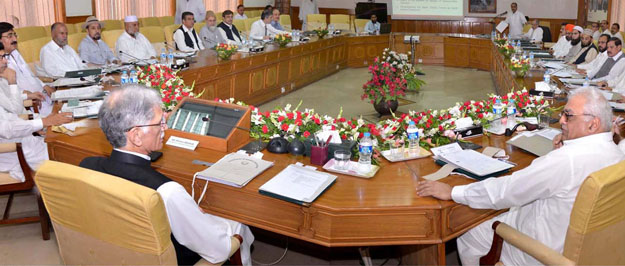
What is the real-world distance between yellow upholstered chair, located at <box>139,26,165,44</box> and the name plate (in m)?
4.77

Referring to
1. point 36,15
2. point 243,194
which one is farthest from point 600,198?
point 36,15

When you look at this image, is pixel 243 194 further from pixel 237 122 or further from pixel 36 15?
pixel 36 15

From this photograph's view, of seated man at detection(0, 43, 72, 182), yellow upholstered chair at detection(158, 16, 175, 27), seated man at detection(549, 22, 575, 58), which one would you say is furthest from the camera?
yellow upholstered chair at detection(158, 16, 175, 27)

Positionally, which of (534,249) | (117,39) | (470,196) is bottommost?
(534,249)

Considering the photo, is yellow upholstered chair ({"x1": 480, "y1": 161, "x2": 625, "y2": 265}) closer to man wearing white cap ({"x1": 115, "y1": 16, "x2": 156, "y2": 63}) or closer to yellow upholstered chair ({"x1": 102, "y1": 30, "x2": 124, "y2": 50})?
man wearing white cap ({"x1": 115, "y1": 16, "x2": 156, "y2": 63})

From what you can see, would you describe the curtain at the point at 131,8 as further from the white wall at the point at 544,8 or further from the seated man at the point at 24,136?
the white wall at the point at 544,8

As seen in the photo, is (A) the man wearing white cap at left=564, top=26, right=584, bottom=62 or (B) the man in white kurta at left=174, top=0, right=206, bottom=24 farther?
(B) the man in white kurta at left=174, top=0, right=206, bottom=24

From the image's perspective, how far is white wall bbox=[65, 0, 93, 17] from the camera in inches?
342

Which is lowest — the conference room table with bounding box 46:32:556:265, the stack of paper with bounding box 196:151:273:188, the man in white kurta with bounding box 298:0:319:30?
the conference room table with bounding box 46:32:556:265

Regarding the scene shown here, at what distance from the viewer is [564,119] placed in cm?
231

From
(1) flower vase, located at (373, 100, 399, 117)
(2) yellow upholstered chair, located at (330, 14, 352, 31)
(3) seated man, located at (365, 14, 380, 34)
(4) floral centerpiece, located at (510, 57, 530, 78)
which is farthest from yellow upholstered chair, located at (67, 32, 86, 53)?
(2) yellow upholstered chair, located at (330, 14, 352, 31)

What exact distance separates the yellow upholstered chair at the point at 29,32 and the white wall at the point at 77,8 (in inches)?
46.9

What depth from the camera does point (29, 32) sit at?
7293 mm

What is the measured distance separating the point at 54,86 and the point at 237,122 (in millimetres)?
2347
